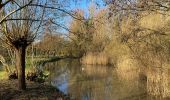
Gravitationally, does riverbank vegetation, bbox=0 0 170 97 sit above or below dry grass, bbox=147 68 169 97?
above

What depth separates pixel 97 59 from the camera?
41188 millimetres

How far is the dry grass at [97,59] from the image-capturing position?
40344 mm

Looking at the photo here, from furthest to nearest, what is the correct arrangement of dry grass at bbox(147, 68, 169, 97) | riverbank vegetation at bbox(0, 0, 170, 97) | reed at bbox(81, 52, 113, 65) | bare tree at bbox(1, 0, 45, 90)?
reed at bbox(81, 52, 113, 65) → dry grass at bbox(147, 68, 169, 97) → bare tree at bbox(1, 0, 45, 90) → riverbank vegetation at bbox(0, 0, 170, 97)

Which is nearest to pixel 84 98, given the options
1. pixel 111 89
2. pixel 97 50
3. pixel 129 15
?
pixel 111 89

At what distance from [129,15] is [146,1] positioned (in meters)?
1.06

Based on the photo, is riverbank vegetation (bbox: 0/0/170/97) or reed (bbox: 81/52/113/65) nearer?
riverbank vegetation (bbox: 0/0/170/97)

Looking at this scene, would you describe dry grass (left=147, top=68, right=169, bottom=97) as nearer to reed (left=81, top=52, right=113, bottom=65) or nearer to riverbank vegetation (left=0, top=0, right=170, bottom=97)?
riverbank vegetation (left=0, top=0, right=170, bottom=97)

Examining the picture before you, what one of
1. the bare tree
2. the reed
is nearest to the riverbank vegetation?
the bare tree

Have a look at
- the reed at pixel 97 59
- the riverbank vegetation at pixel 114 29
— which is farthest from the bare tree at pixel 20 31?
the reed at pixel 97 59

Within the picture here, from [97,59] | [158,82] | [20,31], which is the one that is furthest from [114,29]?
[97,59]

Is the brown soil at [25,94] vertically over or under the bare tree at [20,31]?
under

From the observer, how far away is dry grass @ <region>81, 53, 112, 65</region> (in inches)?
1588

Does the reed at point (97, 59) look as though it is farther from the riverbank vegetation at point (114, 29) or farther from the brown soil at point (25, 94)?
the brown soil at point (25, 94)

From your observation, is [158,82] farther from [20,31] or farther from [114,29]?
[20,31]
